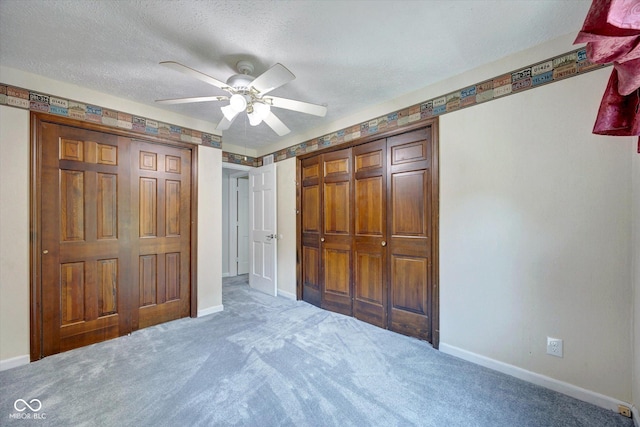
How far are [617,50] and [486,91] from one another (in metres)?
1.39

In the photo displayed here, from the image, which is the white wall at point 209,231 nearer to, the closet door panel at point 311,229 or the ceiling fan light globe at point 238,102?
the closet door panel at point 311,229

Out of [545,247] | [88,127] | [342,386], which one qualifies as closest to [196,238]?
[88,127]

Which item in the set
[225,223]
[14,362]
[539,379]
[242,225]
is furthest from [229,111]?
[242,225]

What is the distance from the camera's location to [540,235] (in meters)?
1.82

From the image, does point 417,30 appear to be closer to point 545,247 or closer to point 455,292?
point 545,247

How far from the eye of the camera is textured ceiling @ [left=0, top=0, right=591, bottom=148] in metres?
1.51

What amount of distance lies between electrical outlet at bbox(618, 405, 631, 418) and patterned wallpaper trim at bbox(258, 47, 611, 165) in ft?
6.88

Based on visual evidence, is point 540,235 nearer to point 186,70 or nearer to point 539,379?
point 539,379

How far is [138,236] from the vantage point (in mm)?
2752

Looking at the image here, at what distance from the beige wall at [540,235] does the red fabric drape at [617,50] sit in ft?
2.25

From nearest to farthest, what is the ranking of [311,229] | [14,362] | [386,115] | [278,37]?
[278,37] < [14,362] < [386,115] < [311,229]

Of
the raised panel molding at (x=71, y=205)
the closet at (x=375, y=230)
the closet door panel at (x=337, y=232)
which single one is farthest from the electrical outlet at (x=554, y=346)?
the raised panel molding at (x=71, y=205)

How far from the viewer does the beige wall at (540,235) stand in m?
1.58

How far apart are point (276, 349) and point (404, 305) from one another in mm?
1324
